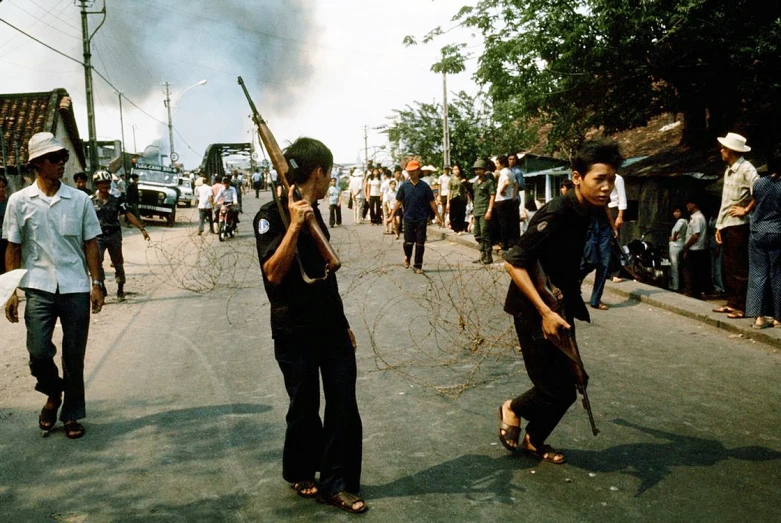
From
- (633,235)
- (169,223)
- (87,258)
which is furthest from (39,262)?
(169,223)

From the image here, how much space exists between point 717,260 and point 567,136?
6.11m

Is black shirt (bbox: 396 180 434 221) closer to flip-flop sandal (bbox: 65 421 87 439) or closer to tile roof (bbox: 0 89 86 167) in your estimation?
A: flip-flop sandal (bbox: 65 421 87 439)

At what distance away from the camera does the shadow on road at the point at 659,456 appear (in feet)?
14.2

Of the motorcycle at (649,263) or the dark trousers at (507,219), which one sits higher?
the dark trousers at (507,219)

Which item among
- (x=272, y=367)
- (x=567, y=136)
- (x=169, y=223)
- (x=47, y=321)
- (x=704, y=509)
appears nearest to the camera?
(x=704, y=509)

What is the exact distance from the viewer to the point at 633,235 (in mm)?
20016

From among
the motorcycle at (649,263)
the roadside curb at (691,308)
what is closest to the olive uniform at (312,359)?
the roadside curb at (691,308)

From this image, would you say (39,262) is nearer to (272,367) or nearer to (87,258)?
(87,258)

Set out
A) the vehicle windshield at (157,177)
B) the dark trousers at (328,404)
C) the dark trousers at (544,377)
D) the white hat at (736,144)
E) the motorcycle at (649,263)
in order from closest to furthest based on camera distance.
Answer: the dark trousers at (328,404), the dark trousers at (544,377), the white hat at (736,144), the motorcycle at (649,263), the vehicle windshield at (157,177)

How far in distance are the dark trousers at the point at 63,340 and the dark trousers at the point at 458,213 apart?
15.3m

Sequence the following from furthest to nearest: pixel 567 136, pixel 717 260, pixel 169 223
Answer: pixel 169 223
pixel 567 136
pixel 717 260

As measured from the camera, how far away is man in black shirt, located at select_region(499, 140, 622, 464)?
4023 mm

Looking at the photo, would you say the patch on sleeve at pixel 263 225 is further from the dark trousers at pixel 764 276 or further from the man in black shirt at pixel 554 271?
the dark trousers at pixel 764 276

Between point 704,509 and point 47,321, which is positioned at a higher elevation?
point 47,321
